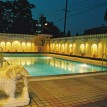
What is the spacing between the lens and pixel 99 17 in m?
68.4

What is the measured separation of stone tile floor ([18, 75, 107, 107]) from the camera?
4.28 metres

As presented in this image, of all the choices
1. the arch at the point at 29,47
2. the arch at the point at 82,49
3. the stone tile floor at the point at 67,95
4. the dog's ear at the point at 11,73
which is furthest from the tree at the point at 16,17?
the dog's ear at the point at 11,73

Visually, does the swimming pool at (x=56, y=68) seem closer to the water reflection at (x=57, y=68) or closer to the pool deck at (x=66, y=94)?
the water reflection at (x=57, y=68)

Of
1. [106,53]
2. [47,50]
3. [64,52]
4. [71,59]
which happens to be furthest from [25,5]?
[106,53]

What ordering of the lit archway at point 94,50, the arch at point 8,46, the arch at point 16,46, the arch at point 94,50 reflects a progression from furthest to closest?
the arch at point 16,46 → the arch at point 8,46 → the lit archway at point 94,50 → the arch at point 94,50

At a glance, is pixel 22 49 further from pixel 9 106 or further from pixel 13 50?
pixel 9 106

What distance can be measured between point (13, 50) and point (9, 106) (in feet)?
70.4

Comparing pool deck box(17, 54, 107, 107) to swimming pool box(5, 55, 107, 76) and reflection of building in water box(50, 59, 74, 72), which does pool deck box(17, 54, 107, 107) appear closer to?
swimming pool box(5, 55, 107, 76)

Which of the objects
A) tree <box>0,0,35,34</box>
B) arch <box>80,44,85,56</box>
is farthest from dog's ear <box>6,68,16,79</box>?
tree <box>0,0,35,34</box>

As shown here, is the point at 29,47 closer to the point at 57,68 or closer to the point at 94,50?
the point at 94,50

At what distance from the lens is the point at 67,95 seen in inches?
194

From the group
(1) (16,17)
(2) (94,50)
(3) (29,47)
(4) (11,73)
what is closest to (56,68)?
(2) (94,50)

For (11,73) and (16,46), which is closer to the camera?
(11,73)

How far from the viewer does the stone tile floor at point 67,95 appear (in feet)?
14.0
